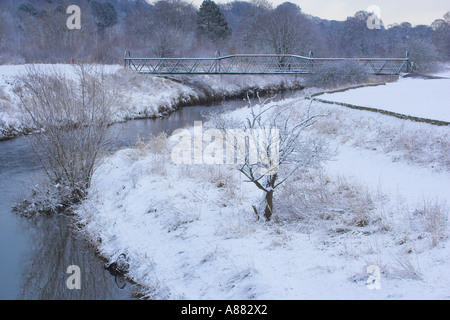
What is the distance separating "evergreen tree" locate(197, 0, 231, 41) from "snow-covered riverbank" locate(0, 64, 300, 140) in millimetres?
14304

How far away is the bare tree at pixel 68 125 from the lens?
9.85m

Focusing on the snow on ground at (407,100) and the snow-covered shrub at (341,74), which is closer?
the snow on ground at (407,100)

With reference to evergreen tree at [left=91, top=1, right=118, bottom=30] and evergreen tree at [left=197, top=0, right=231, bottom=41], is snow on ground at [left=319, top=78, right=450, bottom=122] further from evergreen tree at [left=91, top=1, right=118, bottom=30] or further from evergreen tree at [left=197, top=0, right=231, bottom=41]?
evergreen tree at [left=91, top=1, right=118, bottom=30]

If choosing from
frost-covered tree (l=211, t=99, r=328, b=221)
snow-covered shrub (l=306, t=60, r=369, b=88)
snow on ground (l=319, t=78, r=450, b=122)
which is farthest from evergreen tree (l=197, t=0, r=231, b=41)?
frost-covered tree (l=211, t=99, r=328, b=221)

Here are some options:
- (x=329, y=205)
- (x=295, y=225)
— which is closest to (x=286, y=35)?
(x=329, y=205)

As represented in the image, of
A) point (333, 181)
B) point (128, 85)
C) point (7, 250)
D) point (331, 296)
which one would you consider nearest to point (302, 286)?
point (331, 296)

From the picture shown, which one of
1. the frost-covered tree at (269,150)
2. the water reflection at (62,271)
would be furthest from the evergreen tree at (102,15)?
the frost-covered tree at (269,150)

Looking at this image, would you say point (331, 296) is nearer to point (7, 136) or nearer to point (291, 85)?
point (7, 136)

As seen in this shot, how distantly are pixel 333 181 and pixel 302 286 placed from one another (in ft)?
13.4

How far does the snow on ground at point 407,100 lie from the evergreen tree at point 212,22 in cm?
3449

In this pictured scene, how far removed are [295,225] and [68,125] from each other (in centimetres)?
650

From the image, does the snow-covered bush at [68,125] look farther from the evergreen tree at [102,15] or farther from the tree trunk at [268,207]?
the evergreen tree at [102,15]

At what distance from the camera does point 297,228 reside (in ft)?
22.9

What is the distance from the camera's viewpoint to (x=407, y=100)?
52.4 ft
